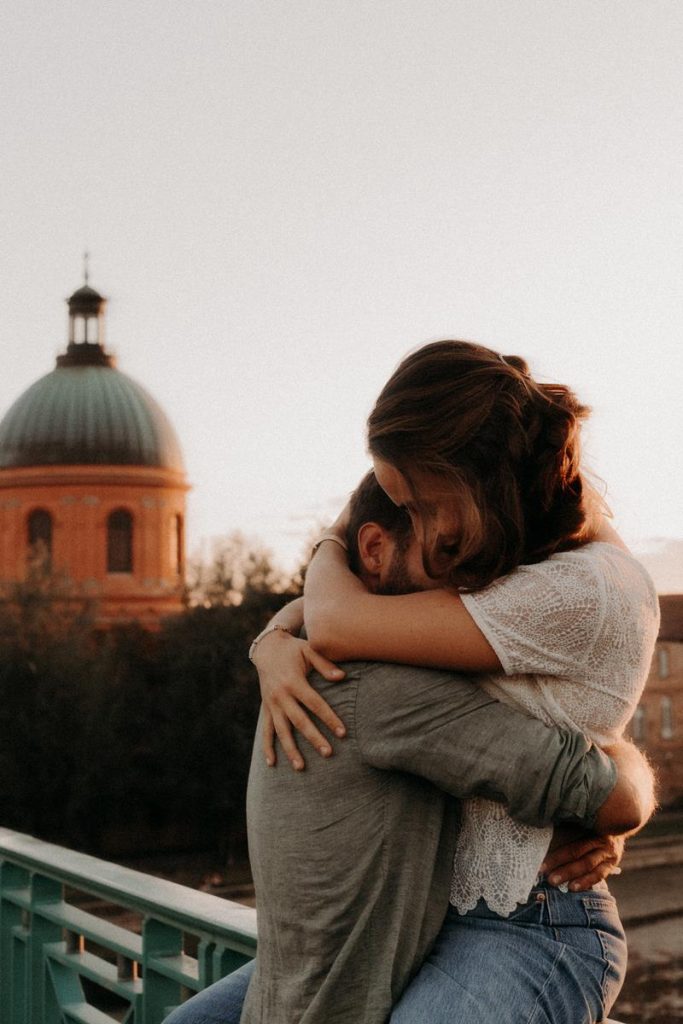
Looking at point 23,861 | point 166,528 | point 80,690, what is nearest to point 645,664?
point 23,861

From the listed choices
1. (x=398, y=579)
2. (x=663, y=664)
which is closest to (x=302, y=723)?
(x=398, y=579)

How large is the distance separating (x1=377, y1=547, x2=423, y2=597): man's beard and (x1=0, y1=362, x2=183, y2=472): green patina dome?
39.0m

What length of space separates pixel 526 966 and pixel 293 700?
0.40 metres

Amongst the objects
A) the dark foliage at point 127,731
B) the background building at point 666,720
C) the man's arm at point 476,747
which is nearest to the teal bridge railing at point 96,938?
the man's arm at point 476,747

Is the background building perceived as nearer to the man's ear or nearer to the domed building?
the domed building

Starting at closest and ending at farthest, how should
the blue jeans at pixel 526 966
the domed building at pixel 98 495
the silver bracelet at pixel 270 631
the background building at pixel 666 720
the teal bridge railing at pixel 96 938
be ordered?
the blue jeans at pixel 526 966
the silver bracelet at pixel 270 631
the teal bridge railing at pixel 96 938
the domed building at pixel 98 495
the background building at pixel 666 720

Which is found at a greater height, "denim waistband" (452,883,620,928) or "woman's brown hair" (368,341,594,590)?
"woman's brown hair" (368,341,594,590)

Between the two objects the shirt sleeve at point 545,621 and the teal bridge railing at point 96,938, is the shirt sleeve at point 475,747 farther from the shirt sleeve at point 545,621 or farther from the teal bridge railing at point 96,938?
the teal bridge railing at point 96,938

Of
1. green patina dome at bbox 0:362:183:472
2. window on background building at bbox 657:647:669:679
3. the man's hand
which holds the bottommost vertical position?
window on background building at bbox 657:647:669:679

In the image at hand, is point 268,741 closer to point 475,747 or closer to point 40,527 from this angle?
point 475,747

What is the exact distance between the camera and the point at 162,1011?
2.69m

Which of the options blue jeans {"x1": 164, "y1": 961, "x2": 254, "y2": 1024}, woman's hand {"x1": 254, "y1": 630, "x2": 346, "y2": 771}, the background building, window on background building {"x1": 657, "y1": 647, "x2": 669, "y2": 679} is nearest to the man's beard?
woman's hand {"x1": 254, "y1": 630, "x2": 346, "y2": 771}

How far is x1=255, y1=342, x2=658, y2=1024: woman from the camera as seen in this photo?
1585mm

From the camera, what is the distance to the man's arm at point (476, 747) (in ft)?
5.09
